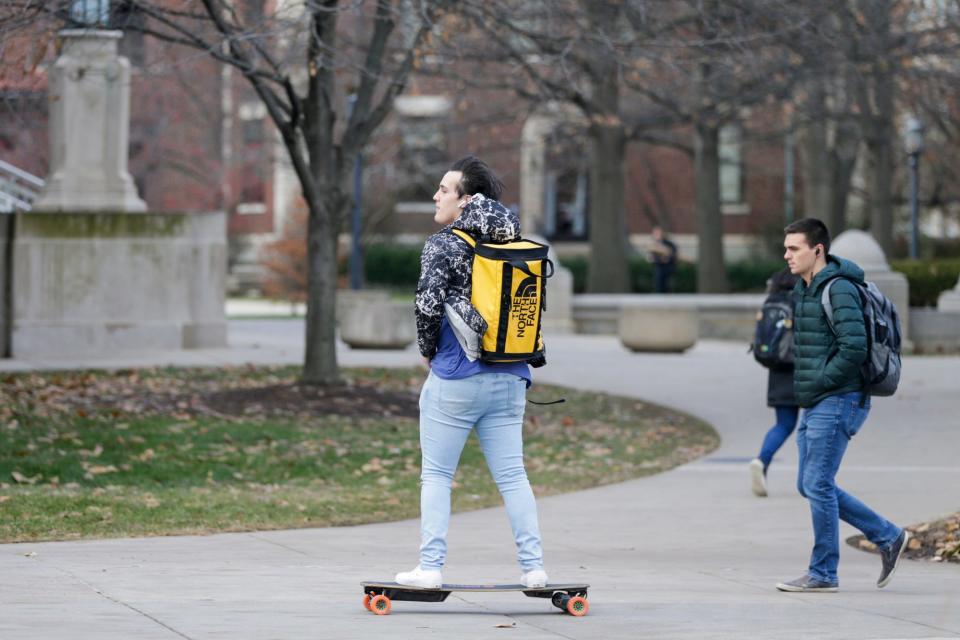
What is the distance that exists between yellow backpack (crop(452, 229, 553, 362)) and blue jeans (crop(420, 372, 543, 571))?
0.56ft

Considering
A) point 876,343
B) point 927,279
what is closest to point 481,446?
point 876,343

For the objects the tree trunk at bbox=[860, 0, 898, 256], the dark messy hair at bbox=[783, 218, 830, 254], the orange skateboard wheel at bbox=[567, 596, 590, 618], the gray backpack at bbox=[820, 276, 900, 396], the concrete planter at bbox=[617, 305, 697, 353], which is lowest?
the orange skateboard wheel at bbox=[567, 596, 590, 618]

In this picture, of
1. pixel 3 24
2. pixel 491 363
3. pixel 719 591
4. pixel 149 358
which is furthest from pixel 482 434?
pixel 149 358

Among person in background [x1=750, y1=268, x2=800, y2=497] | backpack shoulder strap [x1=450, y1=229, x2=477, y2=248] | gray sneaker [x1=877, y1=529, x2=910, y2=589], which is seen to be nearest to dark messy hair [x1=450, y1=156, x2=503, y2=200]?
backpack shoulder strap [x1=450, y1=229, x2=477, y2=248]

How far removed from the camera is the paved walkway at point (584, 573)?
639 centimetres

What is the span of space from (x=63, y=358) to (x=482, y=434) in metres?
13.6

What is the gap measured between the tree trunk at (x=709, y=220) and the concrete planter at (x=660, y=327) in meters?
10.7

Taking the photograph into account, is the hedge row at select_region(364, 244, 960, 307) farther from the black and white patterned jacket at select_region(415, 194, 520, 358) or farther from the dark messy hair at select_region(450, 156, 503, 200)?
the black and white patterned jacket at select_region(415, 194, 520, 358)

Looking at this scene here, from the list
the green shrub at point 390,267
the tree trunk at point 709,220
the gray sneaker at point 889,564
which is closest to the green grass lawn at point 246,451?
the gray sneaker at point 889,564

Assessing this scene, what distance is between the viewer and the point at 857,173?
48.1 m

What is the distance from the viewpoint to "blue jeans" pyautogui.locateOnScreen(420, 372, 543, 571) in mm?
6582

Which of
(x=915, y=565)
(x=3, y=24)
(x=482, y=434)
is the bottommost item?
(x=915, y=565)

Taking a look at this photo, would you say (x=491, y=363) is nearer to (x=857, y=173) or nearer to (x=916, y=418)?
(x=916, y=418)

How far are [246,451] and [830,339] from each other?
6.17 meters
